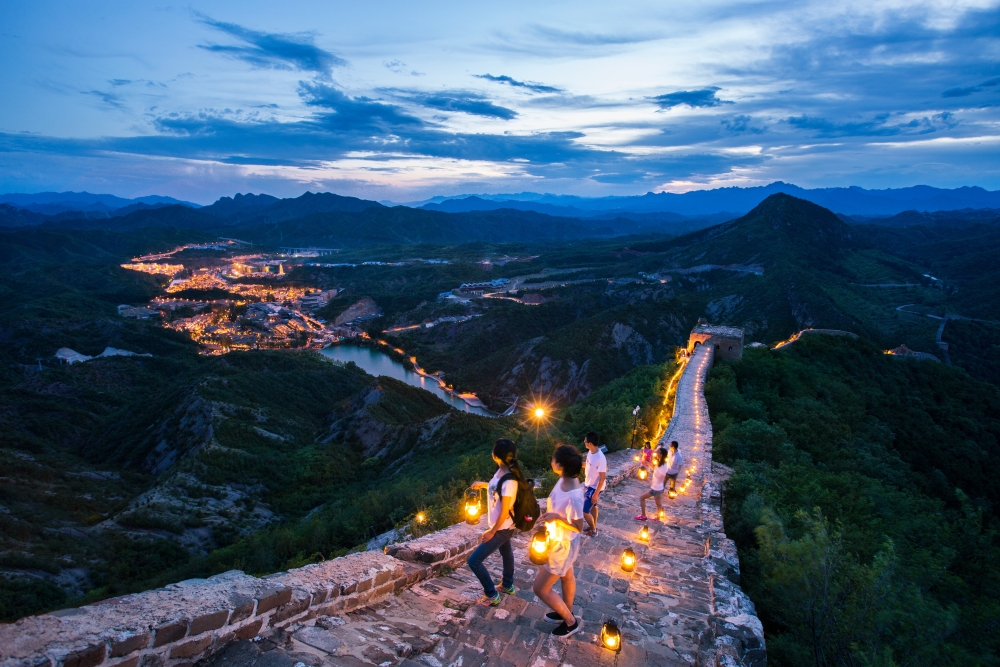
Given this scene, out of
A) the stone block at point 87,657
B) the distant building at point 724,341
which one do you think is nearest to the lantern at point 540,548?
the stone block at point 87,657

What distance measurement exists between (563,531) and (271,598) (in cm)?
252

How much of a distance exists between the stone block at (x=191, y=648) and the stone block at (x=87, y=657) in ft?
1.46

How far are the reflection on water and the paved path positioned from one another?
45735 millimetres

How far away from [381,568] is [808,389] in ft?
76.7

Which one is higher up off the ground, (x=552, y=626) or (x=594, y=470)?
(x=594, y=470)

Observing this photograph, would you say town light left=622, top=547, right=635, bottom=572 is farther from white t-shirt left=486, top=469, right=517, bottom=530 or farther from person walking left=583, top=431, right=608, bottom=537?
white t-shirt left=486, top=469, right=517, bottom=530

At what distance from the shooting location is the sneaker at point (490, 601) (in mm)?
5098

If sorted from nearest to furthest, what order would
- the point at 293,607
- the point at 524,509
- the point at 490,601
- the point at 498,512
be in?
the point at 293,607 → the point at 524,509 → the point at 498,512 → the point at 490,601

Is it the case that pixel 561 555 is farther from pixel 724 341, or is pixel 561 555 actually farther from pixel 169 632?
pixel 724 341

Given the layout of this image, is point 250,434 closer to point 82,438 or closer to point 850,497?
point 82,438

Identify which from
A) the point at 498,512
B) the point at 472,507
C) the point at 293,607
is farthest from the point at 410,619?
the point at 472,507

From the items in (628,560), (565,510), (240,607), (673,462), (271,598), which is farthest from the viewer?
(673,462)

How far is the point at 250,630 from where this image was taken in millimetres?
3967

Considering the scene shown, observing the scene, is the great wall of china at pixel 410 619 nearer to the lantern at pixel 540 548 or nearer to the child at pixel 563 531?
the child at pixel 563 531
